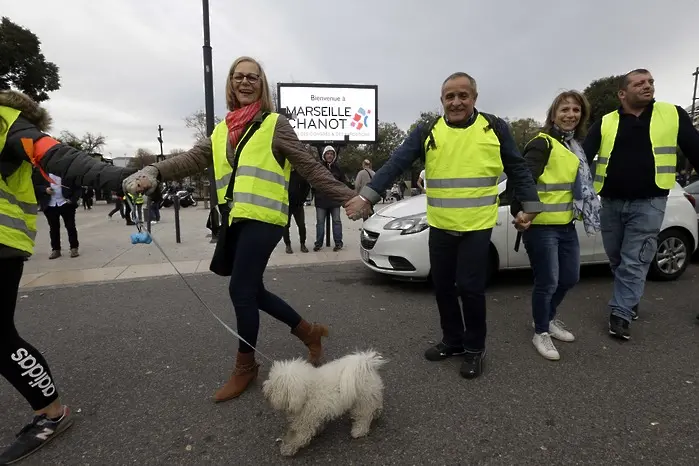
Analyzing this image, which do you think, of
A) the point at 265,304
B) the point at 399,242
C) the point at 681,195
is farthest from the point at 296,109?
the point at 265,304

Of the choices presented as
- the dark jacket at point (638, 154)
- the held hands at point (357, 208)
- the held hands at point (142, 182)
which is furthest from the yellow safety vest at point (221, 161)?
the dark jacket at point (638, 154)

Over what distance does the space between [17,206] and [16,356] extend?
0.76 meters

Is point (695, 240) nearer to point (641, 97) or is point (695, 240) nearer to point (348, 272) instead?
point (641, 97)

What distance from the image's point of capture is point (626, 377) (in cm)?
278

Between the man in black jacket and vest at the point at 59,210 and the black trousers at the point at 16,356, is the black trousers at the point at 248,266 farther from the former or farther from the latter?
the man in black jacket and vest at the point at 59,210

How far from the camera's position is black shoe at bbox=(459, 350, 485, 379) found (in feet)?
9.11

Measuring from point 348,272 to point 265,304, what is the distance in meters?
3.42

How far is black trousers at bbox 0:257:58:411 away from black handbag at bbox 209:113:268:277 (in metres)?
0.95

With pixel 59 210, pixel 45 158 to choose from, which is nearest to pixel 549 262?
pixel 45 158

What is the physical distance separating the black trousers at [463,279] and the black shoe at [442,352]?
0.34 feet

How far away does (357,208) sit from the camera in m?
2.43

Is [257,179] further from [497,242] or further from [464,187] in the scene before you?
[497,242]

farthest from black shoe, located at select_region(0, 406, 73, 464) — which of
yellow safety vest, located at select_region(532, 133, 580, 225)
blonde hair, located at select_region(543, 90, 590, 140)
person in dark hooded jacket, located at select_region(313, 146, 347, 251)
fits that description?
person in dark hooded jacket, located at select_region(313, 146, 347, 251)

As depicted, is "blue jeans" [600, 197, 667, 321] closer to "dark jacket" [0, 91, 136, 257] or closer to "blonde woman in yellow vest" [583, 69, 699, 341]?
"blonde woman in yellow vest" [583, 69, 699, 341]
